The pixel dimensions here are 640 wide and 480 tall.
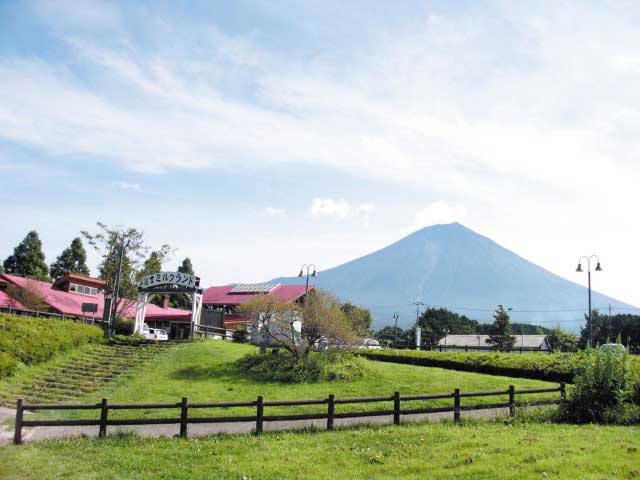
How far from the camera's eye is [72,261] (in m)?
86.8

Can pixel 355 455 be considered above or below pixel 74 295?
below

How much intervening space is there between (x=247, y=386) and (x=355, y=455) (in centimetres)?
1198

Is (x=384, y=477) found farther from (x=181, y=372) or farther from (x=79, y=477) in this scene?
(x=181, y=372)

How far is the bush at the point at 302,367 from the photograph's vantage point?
24.5 metres

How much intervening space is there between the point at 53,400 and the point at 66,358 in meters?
8.24

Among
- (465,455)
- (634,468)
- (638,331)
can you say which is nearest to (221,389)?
(465,455)

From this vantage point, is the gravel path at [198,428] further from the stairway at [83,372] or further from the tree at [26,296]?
the tree at [26,296]

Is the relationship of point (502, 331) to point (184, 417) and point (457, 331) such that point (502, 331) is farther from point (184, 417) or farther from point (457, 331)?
point (184, 417)

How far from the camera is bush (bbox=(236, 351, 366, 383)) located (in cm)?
2448

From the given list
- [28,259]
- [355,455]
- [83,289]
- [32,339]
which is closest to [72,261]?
[28,259]

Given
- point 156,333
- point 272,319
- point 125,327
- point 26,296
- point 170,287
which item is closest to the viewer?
point 272,319

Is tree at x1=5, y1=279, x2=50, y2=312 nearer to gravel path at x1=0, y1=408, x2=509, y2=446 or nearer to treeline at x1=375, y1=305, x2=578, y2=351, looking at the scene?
gravel path at x1=0, y1=408, x2=509, y2=446

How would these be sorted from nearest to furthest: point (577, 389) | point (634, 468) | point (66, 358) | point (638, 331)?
point (634, 468) → point (577, 389) → point (66, 358) → point (638, 331)

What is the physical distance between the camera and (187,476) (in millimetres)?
10898
